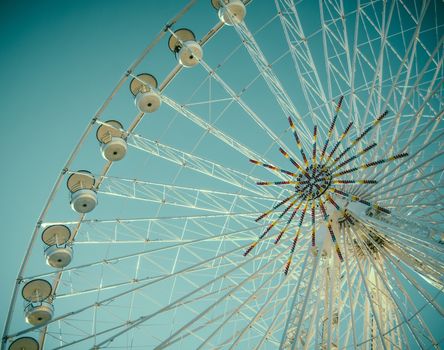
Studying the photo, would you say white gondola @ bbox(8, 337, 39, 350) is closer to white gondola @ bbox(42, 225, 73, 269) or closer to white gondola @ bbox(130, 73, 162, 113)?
white gondola @ bbox(42, 225, 73, 269)

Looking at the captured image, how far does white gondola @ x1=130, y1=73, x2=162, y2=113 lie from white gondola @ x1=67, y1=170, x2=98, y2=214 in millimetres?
3218

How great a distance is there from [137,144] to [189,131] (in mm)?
9220

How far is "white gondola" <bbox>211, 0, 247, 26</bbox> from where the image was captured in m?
12.7

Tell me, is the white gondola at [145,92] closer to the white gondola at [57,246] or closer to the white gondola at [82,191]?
→ the white gondola at [82,191]

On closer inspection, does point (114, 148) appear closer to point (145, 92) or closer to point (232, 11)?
point (145, 92)

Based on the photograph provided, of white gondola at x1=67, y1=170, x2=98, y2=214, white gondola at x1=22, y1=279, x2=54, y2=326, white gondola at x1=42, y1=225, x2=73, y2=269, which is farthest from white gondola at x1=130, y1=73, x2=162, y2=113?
white gondola at x1=22, y1=279, x2=54, y2=326

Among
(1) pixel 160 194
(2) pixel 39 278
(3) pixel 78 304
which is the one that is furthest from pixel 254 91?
(3) pixel 78 304

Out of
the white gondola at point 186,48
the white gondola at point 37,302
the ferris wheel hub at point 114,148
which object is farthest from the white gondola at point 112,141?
the white gondola at point 37,302

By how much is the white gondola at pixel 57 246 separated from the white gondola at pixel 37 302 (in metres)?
0.79

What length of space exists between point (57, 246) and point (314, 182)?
9.52 metres

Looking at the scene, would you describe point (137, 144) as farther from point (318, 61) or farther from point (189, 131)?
point (318, 61)

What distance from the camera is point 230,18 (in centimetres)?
1269

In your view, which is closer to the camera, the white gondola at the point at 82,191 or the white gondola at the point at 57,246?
the white gondola at the point at 82,191

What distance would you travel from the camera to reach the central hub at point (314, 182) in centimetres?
1116
